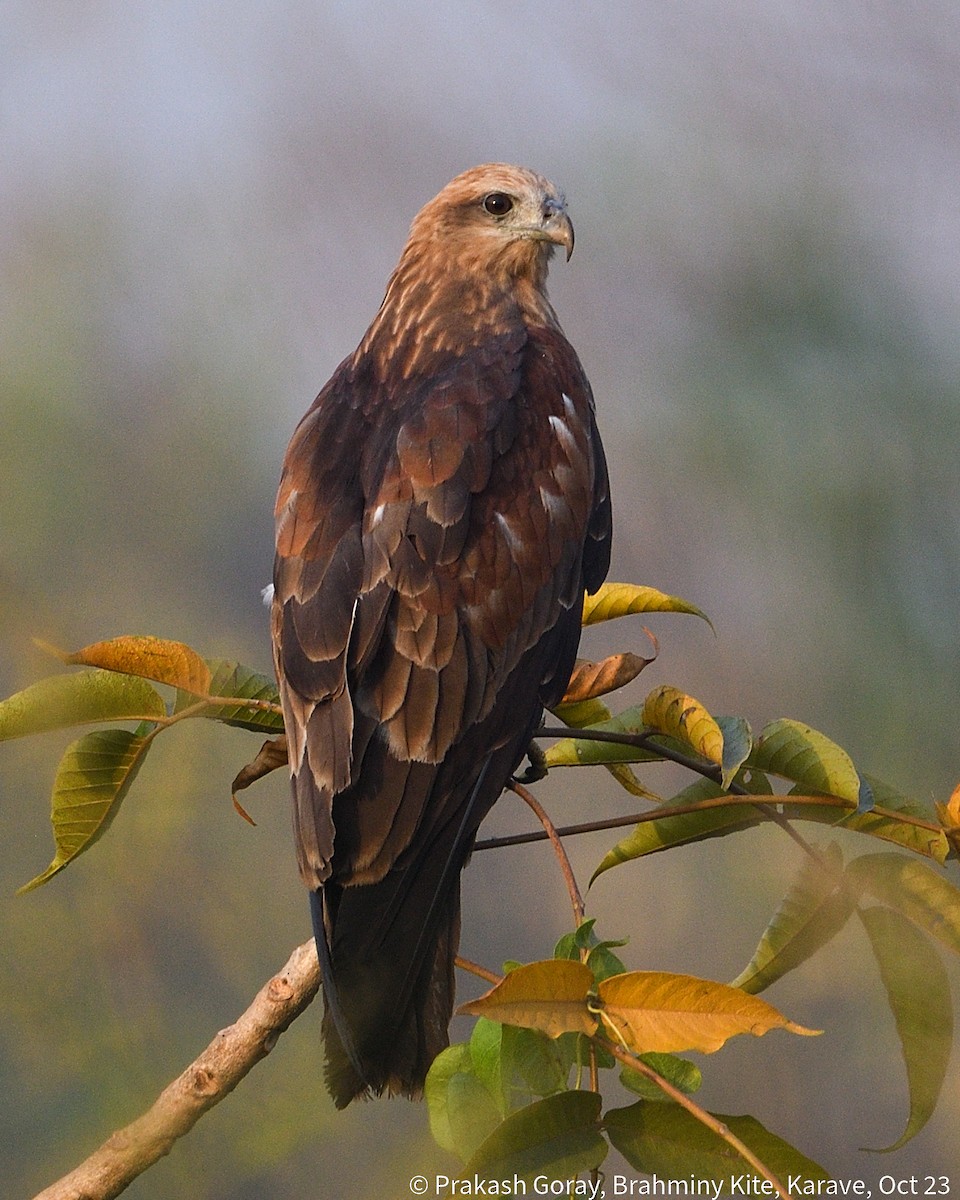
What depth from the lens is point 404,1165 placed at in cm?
299

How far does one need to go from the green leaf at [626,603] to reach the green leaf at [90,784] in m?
0.72

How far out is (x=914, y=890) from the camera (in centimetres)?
165

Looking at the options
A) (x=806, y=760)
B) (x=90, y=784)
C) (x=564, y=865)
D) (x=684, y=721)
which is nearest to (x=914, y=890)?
(x=806, y=760)

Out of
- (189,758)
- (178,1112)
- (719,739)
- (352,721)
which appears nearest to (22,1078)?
(189,758)

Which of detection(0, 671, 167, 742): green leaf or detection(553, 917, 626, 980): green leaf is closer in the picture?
detection(553, 917, 626, 980): green leaf

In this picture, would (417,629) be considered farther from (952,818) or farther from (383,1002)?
(952,818)

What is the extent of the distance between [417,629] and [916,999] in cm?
84

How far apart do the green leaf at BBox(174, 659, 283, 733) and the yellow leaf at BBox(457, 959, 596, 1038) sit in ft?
2.18

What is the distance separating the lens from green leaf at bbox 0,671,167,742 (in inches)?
64.3

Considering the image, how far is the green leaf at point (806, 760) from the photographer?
61.5 inches

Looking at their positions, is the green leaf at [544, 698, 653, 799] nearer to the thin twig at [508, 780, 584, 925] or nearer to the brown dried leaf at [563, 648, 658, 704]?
the brown dried leaf at [563, 648, 658, 704]

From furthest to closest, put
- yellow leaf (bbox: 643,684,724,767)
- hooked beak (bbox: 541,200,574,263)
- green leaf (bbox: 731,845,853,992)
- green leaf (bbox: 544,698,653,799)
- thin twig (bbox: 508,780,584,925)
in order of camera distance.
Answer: hooked beak (bbox: 541,200,574,263)
green leaf (bbox: 544,698,653,799)
green leaf (bbox: 731,845,853,992)
yellow leaf (bbox: 643,684,724,767)
thin twig (bbox: 508,780,584,925)

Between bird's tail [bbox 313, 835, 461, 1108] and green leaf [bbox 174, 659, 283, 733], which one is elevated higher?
green leaf [bbox 174, 659, 283, 733]

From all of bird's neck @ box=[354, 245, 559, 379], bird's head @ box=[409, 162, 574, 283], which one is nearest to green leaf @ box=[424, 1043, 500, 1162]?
bird's neck @ box=[354, 245, 559, 379]
